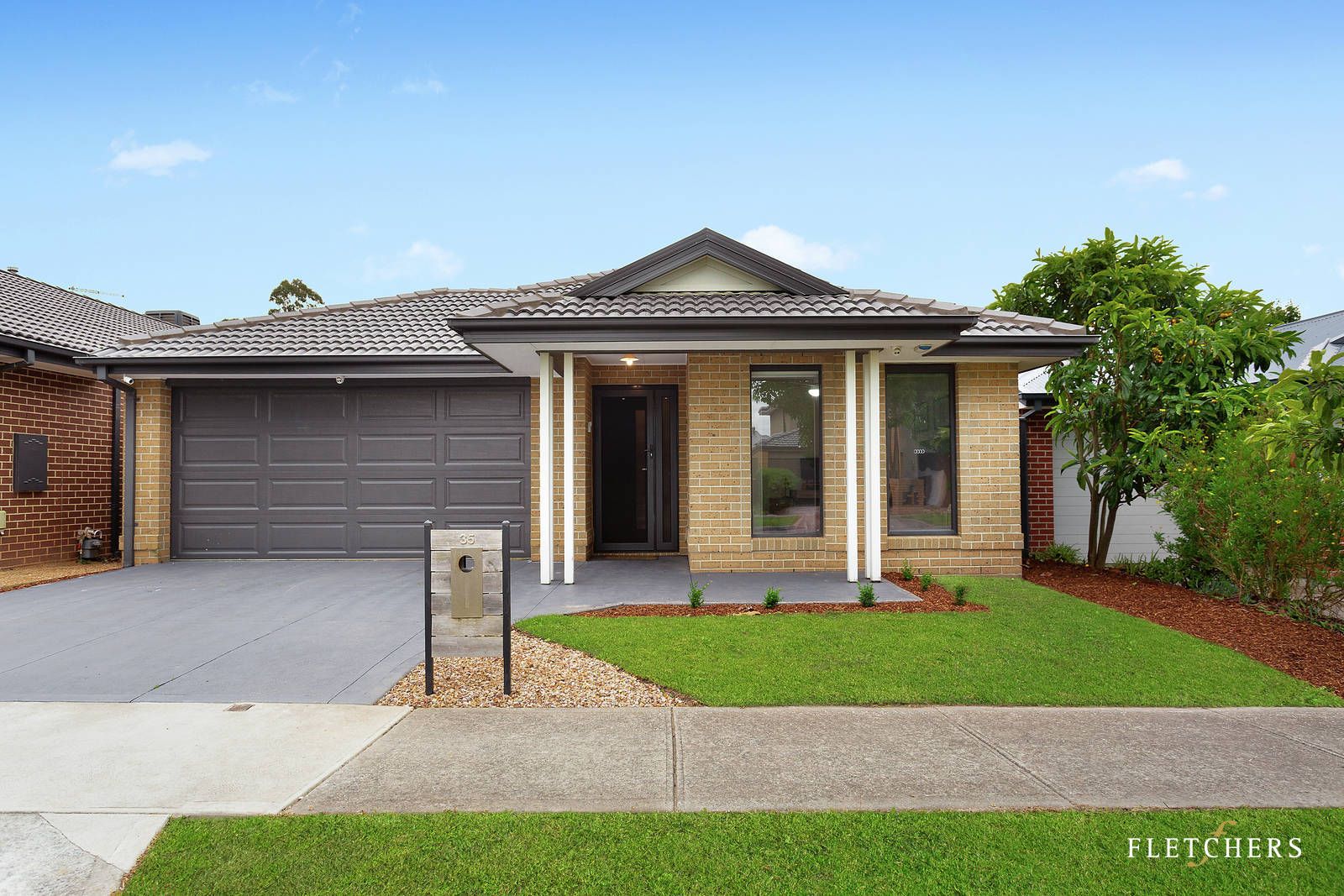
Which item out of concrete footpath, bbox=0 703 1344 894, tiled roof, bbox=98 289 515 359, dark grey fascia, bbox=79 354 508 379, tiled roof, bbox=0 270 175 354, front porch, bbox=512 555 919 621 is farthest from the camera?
tiled roof, bbox=0 270 175 354

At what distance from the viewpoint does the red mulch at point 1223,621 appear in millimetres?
5004

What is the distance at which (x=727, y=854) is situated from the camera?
2.44 m

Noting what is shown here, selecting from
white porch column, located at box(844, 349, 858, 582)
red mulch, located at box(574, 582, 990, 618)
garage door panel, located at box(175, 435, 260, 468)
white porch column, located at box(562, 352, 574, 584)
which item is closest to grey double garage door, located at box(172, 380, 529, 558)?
garage door panel, located at box(175, 435, 260, 468)

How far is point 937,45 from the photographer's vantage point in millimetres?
13359

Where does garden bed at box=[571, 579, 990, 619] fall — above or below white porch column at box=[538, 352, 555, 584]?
below

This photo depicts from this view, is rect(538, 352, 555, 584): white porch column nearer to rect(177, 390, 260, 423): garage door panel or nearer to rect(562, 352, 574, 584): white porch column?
rect(562, 352, 574, 584): white porch column

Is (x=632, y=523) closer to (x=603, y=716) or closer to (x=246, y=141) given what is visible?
(x=603, y=716)

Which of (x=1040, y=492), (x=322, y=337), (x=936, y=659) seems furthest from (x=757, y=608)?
(x=322, y=337)

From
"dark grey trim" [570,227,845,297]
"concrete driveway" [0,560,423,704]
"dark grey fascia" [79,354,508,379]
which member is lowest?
"concrete driveway" [0,560,423,704]

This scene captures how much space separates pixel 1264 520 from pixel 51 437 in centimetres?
1585

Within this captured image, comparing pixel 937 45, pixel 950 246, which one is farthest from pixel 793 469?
pixel 950 246

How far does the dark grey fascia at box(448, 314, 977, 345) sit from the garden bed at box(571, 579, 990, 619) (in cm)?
286

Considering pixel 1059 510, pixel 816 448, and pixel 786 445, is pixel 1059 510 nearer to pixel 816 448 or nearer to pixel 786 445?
pixel 816 448

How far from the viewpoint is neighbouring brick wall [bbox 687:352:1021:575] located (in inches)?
328
